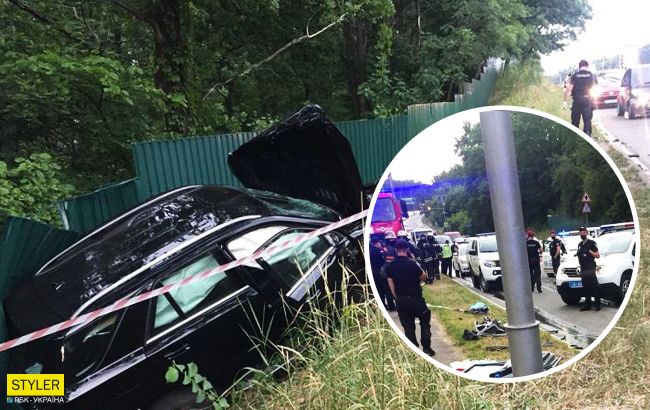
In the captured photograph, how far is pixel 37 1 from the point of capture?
857 cm

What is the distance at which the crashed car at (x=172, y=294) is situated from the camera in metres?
3.06

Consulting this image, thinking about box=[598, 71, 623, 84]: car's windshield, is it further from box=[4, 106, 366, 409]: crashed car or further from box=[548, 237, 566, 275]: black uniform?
box=[548, 237, 566, 275]: black uniform

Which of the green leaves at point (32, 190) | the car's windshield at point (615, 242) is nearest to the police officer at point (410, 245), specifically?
the car's windshield at point (615, 242)

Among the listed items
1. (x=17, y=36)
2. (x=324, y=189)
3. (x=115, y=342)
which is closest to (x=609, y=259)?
(x=115, y=342)

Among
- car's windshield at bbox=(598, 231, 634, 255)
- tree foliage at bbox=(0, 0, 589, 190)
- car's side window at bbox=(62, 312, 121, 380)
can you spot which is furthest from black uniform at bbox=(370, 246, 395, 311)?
tree foliage at bbox=(0, 0, 589, 190)

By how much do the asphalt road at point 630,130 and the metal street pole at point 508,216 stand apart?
20.0 feet

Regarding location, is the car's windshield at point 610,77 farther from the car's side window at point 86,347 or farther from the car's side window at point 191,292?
the car's side window at point 86,347

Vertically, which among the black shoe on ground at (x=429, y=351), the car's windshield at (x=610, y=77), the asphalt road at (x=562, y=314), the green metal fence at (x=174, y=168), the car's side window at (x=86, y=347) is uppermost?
the car's windshield at (x=610, y=77)

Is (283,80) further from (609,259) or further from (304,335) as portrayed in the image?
(609,259)

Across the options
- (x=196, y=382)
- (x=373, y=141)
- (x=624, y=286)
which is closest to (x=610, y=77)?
(x=373, y=141)

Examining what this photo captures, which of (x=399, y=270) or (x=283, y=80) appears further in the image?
(x=283, y=80)

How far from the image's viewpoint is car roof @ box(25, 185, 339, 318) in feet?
11.2

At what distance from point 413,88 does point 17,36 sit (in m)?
9.65

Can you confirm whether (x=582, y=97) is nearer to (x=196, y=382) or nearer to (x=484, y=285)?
(x=484, y=285)
